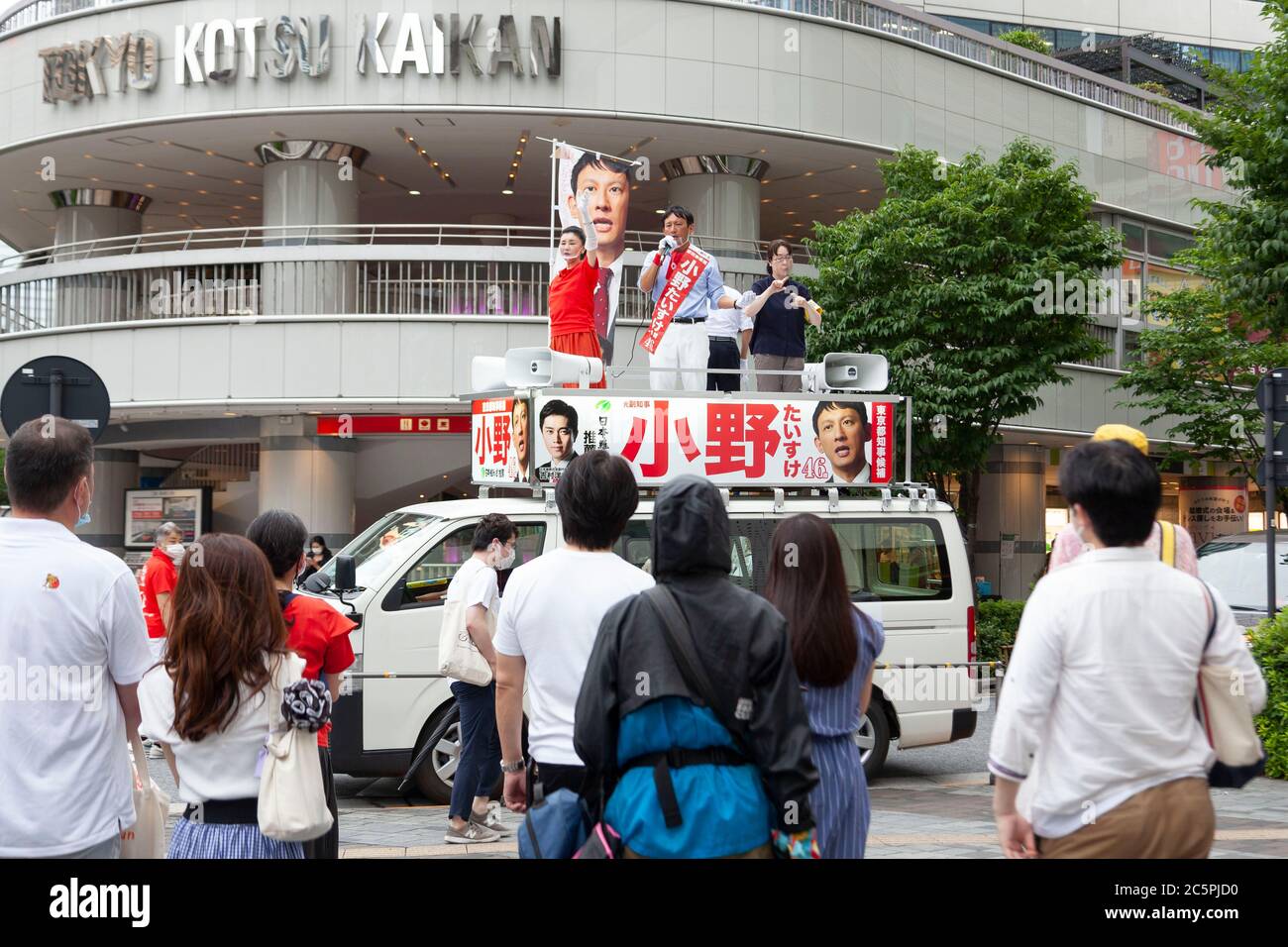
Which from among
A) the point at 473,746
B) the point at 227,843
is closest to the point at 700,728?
the point at 227,843

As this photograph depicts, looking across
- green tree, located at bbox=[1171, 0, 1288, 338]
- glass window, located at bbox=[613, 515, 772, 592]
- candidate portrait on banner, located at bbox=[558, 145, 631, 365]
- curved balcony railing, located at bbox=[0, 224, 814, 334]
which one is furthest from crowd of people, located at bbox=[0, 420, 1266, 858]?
curved balcony railing, located at bbox=[0, 224, 814, 334]

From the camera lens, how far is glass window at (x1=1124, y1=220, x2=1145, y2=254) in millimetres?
28797

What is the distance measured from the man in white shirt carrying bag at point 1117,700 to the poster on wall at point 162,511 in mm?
24476

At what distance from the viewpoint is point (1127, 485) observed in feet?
11.6

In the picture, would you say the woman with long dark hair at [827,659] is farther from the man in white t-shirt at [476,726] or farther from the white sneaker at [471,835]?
the white sneaker at [471,835]

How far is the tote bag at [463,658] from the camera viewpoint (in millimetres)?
7453

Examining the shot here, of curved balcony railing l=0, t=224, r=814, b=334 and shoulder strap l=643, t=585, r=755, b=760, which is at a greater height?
curved balcony railing l=0, t=224, r=814, b=334

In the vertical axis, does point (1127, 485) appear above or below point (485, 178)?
below

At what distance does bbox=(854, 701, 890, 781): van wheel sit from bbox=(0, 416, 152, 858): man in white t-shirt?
630cm

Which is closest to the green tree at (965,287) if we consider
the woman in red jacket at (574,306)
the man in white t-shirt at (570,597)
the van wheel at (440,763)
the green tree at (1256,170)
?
the green tree at (1256,170)

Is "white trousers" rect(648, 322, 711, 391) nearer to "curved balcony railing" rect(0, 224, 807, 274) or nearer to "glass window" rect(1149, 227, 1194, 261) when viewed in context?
"curved balcony railing" rect(0, 224, 807, 274)
